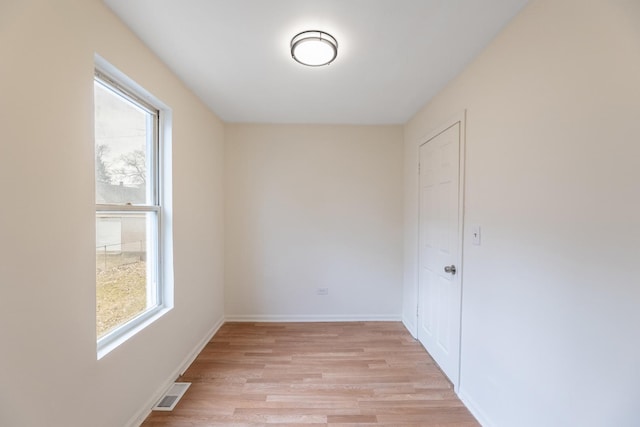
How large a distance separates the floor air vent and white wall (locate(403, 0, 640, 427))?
213 centimetres

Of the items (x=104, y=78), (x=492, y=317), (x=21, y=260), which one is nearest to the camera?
(x=21, y=260)

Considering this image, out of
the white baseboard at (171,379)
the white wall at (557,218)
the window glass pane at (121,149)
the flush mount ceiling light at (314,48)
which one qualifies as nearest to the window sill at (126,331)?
the white baseboard at (171,379)

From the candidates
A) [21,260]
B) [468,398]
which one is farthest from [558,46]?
[21,260]

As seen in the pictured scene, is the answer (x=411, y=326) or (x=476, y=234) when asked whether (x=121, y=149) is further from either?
(x=411, y=326)

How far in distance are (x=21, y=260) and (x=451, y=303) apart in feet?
8.57

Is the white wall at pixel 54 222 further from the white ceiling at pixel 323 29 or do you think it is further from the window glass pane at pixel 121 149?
the white ceiling at pixel 323 29

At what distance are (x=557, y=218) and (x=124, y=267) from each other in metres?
2.50

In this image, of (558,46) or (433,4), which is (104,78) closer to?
(433,4)

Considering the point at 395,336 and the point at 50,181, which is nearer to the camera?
the point at 50,181

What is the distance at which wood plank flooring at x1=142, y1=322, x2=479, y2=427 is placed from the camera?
179 centimetres

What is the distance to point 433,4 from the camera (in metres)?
1.39

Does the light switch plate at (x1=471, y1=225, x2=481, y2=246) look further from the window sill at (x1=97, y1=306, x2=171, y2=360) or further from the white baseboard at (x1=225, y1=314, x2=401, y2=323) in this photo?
the window sill at (x1=97, y1=306, x2=171, y2=360)

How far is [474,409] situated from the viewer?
1823 mm

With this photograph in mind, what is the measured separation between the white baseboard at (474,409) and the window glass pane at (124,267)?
244 cm
